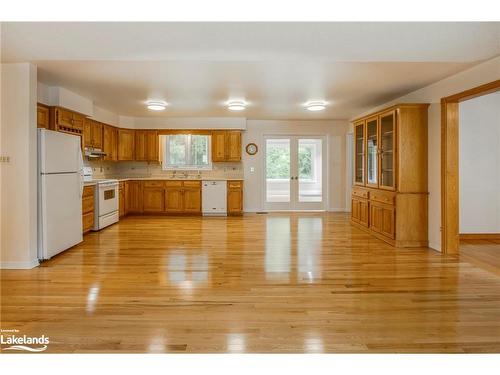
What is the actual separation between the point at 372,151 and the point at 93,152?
17.8 ft

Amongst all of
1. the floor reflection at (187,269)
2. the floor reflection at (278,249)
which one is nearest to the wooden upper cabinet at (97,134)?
the floor reflection at (187,269)

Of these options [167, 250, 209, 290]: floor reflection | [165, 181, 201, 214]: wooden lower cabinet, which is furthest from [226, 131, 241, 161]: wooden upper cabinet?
[167, 250, 209, 290]: floor reflection

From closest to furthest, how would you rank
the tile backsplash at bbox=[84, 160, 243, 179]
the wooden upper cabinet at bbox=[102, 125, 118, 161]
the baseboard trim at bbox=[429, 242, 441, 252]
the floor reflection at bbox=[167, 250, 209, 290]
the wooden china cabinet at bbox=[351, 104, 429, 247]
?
the floor reflection at bbox=[167, 250, 209, 290] < the baseboard trim at bbox=[429, 242, 441, 252] < the wooden china cabinet at bbox=[351, 104, 429, 247] < the wooden upper cabinet at bbox=[102, 125, 118, 161] < the tile backsplash at bbox=[84, 160, 243, 179]

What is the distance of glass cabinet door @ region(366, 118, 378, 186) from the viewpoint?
607cm

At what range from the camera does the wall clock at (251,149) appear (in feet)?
30.4

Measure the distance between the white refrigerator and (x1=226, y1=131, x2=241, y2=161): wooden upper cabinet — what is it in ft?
13.9

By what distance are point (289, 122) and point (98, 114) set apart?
4657 millimetres

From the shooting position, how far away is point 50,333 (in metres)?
2.48

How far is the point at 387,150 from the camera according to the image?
575cm

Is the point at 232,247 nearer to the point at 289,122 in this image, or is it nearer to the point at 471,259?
the point at 471,259

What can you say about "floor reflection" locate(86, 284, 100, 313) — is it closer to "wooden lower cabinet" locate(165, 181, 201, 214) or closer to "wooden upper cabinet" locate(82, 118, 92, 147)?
"wooden upper cabinet" locate(82, 118, 92, 147)

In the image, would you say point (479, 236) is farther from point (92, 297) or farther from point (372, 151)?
point (92, 297)
